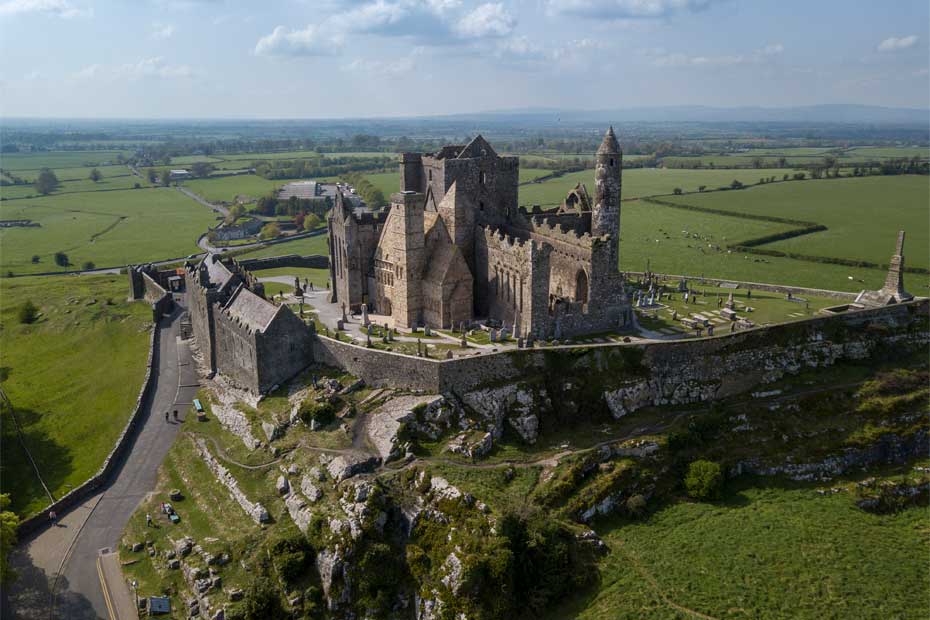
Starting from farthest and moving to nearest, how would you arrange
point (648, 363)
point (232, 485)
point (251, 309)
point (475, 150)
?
1. point (475, 150)
2. point (251, 309)
3. point (648, 363)
4. point (232, 485)

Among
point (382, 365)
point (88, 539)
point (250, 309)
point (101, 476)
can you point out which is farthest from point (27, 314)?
point (382, 365)

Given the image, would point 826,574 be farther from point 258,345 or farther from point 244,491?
point 258,345

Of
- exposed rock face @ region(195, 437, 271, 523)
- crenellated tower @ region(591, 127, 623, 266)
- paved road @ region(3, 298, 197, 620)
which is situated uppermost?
crenellated tower @ region(591, 127, 623, 266)

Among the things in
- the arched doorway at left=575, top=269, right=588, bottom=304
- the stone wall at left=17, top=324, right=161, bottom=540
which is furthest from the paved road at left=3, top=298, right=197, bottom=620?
the arched doorway at left=575, top=269, right=588, bottom=304

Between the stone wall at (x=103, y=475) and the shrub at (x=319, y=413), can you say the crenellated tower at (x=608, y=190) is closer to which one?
the shrub at (x=319, y=413)

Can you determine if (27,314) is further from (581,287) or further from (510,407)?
(581,287)

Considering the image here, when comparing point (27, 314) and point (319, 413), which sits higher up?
point (27, 314)

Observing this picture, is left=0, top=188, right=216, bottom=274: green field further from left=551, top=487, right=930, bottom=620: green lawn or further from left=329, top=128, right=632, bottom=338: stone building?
left=551, top=487, right=930, bottom=620: green lawn

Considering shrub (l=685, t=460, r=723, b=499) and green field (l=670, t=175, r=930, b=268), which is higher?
green field (l=670, t=175, r=930, b=268)
